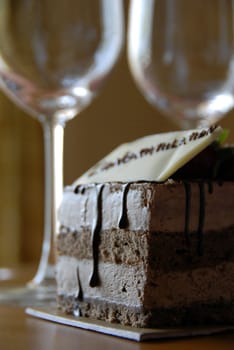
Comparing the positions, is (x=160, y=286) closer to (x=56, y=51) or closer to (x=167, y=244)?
(x=167, y=244)

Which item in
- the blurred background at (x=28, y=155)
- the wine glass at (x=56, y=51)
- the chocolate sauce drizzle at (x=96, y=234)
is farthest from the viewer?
the blurred background at (x=28, y=155)

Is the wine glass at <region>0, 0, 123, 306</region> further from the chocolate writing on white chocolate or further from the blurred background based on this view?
the blurred background

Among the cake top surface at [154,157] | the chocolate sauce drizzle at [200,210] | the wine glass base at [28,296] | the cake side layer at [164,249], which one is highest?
the cake top surface at [154,157]

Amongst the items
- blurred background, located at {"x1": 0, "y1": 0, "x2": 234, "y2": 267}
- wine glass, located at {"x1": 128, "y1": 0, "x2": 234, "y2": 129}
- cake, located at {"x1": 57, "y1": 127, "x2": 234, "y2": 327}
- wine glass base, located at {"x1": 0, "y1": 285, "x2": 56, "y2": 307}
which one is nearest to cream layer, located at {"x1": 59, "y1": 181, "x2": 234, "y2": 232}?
cake, located at {"x1": 57, "y1": 127, "x2": 234, "y2": 327}

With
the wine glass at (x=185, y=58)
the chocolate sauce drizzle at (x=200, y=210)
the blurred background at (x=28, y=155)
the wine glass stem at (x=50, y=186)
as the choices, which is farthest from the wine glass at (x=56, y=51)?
the blurred background at (x=28, y=155)

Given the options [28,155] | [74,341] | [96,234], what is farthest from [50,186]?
[28,155]

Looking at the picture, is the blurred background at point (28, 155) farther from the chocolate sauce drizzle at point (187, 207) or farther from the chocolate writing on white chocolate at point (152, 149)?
the chocolate sauce drizzle at point (187, 207)

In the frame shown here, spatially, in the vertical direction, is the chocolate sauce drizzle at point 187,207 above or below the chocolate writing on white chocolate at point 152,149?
below
